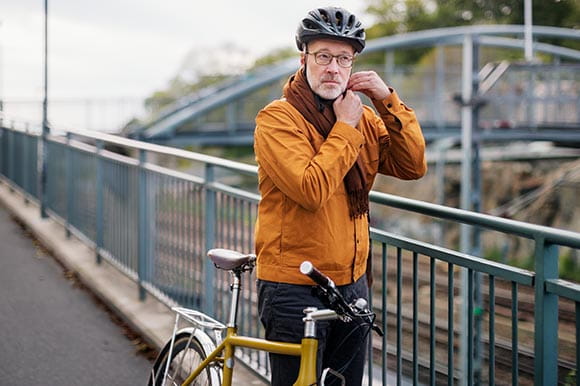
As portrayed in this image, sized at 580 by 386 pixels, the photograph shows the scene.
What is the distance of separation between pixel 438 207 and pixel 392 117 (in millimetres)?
415

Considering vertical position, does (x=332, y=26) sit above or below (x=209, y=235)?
above

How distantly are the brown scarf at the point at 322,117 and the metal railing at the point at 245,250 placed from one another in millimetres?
422

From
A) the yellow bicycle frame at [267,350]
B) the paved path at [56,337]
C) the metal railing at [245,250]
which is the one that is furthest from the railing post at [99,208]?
the yellow bicycle frame at [267,350]

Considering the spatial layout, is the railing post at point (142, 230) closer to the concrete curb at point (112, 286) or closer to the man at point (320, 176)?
the concrete curb at point (112, 286)

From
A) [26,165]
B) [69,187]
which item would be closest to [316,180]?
[69,187]

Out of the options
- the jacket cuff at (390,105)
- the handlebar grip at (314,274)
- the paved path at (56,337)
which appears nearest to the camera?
the handlebar grip at (314,274)

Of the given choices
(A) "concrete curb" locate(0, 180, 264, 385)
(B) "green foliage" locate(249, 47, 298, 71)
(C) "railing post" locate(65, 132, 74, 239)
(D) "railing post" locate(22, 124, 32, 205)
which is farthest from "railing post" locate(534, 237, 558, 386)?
(B) "green foliage" locate(249, 47, 298, 71)

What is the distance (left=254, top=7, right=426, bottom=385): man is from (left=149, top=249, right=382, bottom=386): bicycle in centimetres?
11

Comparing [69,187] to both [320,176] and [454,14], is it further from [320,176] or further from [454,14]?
[454,14]

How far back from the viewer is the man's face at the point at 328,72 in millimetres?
3105

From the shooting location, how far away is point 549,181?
119 ft

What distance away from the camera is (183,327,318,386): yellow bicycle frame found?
299 cm

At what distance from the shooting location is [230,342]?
3439 mm

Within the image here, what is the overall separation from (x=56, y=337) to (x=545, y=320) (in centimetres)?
446
